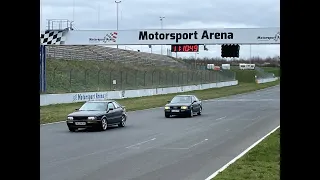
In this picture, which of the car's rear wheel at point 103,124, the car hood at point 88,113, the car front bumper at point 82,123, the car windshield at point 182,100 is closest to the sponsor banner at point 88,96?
the car windshield at point 182,100

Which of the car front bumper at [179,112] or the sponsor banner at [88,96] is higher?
the sponsor banner at [88,96]

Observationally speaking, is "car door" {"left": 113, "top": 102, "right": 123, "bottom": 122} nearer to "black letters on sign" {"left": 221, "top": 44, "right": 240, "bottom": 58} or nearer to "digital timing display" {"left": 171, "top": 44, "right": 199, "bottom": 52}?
"black letters on sign" {"left": 221, "top": 44, "right": 240, "bottom": 58}

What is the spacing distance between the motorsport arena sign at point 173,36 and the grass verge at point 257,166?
17266 millimetres

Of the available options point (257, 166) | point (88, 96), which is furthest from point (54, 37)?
point (257, 166)

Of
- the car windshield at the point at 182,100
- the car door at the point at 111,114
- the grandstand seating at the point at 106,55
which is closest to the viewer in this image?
the car door at the point at 111,114

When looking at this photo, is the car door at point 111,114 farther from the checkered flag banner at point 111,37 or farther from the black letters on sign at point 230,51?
the checkered flag banner at point 111,37

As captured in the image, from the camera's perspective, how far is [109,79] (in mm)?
52406

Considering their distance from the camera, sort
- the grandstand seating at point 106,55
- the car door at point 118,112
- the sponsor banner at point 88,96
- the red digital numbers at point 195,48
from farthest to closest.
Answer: the grandstand seating at point 106,55, the sponsor banner at point 88,96, the red digital numbers at point 195,48, the car door at point 118,112

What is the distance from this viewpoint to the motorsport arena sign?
31.2 metres

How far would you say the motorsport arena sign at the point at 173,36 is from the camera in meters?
31.2
